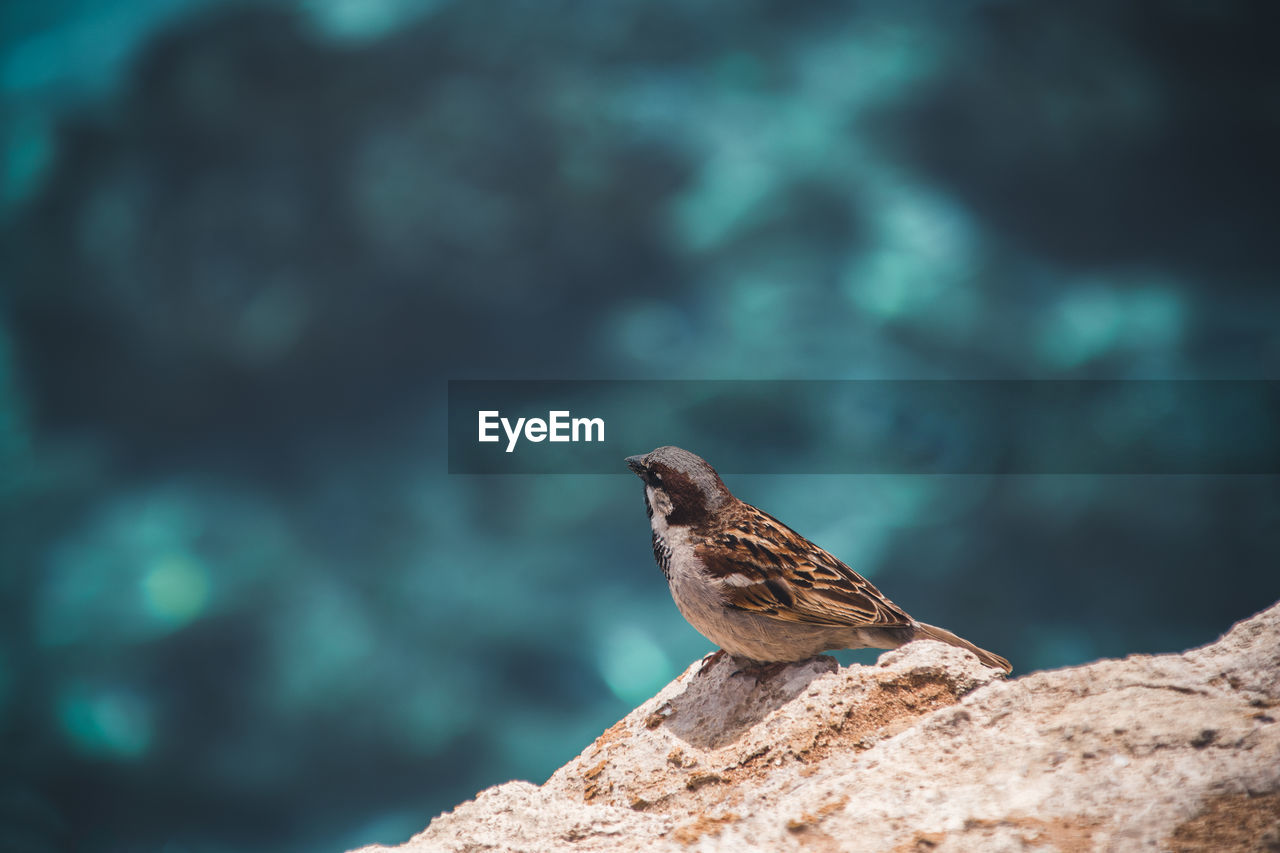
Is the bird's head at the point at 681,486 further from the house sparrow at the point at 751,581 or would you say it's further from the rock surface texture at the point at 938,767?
the rock surface texture at the point at 938,767

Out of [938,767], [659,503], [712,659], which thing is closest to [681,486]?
[659,503]

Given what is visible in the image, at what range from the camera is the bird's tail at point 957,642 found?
6191mm

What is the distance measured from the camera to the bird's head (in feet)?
24.0

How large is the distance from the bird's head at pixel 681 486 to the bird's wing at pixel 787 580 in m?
0.26

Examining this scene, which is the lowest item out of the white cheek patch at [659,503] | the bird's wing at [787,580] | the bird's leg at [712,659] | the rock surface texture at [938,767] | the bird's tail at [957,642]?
the rock surface texture at [938,767]

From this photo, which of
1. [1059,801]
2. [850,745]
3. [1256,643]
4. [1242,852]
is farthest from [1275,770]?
[850,745]

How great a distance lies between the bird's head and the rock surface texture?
1.48 metres

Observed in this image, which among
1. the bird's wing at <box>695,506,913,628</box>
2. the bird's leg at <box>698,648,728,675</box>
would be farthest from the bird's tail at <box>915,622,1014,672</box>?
the bird's leg at <box>698,648,728,675</box>

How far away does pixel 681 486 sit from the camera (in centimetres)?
732

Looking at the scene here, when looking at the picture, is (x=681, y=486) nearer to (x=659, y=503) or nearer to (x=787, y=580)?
(x=659, y=503)

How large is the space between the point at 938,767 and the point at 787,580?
7.66 ft

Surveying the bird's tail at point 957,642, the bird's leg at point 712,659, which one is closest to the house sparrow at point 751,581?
the bird's tail at point 957,642

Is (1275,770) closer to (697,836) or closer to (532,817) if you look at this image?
(697,836)

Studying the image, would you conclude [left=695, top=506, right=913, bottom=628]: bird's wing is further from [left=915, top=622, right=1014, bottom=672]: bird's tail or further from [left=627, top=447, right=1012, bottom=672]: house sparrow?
[left=915, top=622, right=1014, bottom=672]: bird's tail
